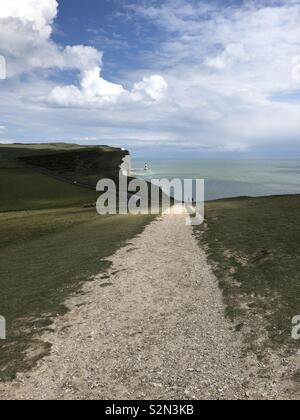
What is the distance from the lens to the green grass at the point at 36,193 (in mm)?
86000

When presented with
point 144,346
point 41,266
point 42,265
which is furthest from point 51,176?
point 144,346

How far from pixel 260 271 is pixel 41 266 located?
1639 cm

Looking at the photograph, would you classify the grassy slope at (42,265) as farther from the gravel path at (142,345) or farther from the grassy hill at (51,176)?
the grassy hill at (51,176)

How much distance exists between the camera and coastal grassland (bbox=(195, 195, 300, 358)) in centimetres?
1673

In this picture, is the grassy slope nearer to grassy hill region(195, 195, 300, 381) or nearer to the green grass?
grassy hill region(195, 195, 300, 381)

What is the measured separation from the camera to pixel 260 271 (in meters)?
24.8

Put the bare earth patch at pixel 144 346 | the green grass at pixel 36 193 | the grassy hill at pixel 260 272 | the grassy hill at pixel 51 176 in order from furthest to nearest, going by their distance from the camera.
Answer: the grassy hill at pixel 51 176 < the green grass at pixel 36 193 < the grassy hill at pixel 260 272 < the bare earth patch at pixel 144 346

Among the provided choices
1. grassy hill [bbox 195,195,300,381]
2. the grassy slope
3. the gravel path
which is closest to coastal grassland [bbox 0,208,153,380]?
the grassy slope

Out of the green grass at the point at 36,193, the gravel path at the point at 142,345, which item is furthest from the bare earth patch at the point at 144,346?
Answer: the green grass at the point at 36,193

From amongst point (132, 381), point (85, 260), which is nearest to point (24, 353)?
point (132, 381)

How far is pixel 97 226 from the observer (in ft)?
159

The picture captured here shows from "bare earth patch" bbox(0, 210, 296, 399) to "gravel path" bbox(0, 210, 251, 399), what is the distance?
36 mm

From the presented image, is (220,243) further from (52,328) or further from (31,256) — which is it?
(52,328)

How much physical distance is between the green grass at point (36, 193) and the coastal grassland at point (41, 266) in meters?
31.7
